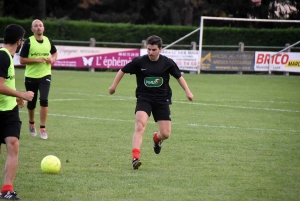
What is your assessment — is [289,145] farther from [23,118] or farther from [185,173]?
[23,118]

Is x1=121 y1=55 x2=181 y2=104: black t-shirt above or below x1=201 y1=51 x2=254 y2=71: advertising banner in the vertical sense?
above

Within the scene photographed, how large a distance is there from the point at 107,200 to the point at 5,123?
55.0 inches

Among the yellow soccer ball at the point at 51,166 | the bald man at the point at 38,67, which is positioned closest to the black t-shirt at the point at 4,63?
the yellow soccer ball at the point at 51,166

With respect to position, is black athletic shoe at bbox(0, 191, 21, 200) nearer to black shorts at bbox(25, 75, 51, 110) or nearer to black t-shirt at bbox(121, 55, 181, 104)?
black t-shirt at bbox(121, 55, 181, 104)

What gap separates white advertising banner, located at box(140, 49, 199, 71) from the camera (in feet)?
103

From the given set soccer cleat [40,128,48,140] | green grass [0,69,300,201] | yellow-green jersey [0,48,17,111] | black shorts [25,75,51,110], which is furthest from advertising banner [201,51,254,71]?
yellow-green jersey [0,48,17,111]

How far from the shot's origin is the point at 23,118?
15.2m

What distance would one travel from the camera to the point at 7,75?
6.86 m

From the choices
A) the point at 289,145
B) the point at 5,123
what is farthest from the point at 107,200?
the point at 289,145

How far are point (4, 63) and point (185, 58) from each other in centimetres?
2521

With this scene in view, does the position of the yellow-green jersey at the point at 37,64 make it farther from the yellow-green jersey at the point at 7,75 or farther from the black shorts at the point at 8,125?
the black shorts at the point at 8,125

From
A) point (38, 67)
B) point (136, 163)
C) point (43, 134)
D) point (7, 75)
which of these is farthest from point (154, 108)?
point (38, 67)

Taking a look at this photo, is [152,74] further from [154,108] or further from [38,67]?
[38,67]

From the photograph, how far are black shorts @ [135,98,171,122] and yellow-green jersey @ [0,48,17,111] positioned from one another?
8.42ft
